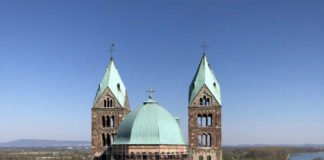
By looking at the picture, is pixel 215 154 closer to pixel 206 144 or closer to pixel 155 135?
pixel 206 144

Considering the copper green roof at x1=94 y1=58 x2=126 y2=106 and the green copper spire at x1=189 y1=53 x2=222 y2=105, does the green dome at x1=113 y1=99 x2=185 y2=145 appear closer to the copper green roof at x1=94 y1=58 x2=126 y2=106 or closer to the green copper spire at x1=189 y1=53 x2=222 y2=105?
the green copper spire at x1=189 y1=53 x2=222 y2=105

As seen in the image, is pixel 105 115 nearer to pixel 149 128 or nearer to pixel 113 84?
pixel 113 84

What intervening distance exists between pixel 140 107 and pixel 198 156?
41.2 ft

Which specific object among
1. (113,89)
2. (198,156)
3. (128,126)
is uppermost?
(113,89)

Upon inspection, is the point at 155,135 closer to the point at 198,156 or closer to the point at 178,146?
the point at 178,146

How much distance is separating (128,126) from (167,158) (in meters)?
6.30

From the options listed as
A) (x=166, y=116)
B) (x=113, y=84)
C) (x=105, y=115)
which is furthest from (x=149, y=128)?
(x=113, y=84)

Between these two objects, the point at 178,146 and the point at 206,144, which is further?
the point at 206,144

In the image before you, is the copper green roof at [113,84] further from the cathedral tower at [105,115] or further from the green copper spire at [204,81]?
the green copper spire at [204,81]

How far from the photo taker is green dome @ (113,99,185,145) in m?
58.9

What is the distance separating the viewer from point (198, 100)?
6931cm

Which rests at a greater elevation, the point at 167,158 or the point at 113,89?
the point at 113,89

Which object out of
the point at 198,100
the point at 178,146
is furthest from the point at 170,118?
the point at 198,100

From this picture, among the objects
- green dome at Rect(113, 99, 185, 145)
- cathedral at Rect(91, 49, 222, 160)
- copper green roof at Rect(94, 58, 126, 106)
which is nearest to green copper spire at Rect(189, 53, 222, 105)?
cathedral at Rect(91, 49, 222, 160)
